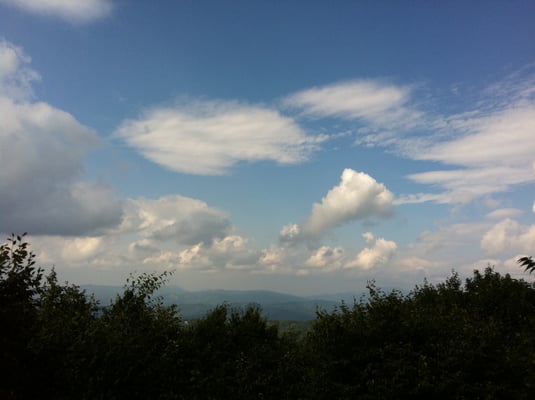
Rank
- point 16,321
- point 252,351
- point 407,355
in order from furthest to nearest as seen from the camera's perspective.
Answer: point 252,351 → point 407,355 → point 16,321

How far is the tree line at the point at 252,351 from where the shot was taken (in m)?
19.6

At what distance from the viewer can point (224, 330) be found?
2819 centimetres

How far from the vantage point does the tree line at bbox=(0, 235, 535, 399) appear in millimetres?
19641

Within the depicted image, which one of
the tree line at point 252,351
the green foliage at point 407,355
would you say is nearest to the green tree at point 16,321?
the tree line at point 252,351

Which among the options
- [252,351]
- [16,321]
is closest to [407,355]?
[252,351]

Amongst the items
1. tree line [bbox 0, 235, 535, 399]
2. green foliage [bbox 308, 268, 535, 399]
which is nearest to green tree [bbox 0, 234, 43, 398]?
tree line [bbox 0, 235, 535, 399]

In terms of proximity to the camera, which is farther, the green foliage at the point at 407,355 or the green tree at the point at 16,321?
the green foliage at the point at 407,355

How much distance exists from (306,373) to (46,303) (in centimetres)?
1662

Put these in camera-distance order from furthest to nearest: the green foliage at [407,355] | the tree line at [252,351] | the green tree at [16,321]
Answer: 1. the green foliage at [407,355]
2. the tree line at [252,351]
3. the green tree at [16,321]

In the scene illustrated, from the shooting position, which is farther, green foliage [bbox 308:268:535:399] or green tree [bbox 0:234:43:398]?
green foliage [bbox 308:268:535:399]

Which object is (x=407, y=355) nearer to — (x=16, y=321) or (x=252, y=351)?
(x=252, y=351)

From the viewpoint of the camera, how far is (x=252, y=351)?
26562mm

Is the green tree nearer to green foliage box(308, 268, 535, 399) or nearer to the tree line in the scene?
the tree line

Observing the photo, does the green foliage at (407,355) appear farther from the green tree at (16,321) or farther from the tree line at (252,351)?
the green tree at (16,321)
